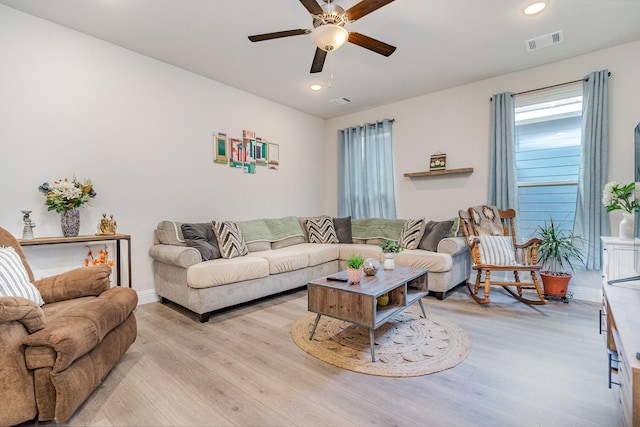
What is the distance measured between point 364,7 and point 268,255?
2481 millimetres

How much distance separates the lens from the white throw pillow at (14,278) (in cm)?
152

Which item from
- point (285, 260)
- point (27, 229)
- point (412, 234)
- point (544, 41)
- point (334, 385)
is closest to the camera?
point (334, 385)

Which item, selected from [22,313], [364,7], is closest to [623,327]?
[364,7]

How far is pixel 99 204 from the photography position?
295 cm

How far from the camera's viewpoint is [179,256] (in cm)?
277

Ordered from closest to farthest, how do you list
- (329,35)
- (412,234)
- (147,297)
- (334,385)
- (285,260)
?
(334,385)
(329,35)
(147,297)
(285,260)
(412,234)

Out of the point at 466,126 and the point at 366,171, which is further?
the point at 366,171

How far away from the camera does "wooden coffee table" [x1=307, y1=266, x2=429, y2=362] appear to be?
2.01 metres

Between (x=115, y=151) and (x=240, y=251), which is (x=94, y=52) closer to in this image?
(x=115, y=151)

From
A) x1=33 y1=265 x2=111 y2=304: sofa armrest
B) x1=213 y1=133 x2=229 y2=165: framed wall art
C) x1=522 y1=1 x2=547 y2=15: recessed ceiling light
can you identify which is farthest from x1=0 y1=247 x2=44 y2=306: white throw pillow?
x1=522 y1=1 x2=547 y2=15: recessed ceiling light

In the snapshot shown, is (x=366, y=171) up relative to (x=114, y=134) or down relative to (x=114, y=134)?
down

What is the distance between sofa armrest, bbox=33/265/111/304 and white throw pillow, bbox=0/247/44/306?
10 cm

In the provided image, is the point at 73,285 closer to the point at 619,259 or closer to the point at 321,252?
the point at 321,252

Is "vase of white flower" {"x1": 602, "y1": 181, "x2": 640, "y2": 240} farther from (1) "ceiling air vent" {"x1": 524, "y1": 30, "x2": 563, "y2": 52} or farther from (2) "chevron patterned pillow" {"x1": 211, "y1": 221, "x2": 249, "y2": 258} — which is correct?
(2) "chevron patterned pillow" {"x1": 211, "y1": 221, "x2": 249, "y2": 258}
